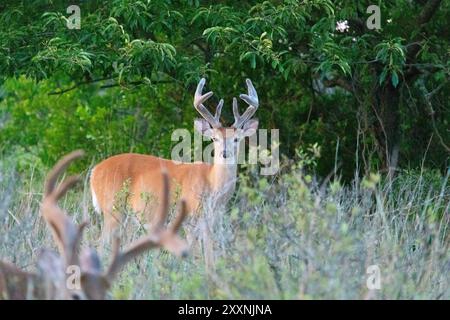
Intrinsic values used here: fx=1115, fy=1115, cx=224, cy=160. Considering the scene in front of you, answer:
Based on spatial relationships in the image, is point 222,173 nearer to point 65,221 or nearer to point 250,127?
point 250,127

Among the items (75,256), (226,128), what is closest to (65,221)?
(75,256)

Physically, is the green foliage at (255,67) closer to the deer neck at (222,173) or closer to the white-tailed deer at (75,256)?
the deer neck at (222,173)

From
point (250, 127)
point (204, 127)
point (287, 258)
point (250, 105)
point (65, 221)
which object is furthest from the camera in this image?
point (250, 127)

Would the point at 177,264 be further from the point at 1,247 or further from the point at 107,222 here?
the point at 107,222

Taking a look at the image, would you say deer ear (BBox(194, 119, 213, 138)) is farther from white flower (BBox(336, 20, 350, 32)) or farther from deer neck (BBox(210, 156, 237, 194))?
white flower (BBox(336, 20, 350, 32))

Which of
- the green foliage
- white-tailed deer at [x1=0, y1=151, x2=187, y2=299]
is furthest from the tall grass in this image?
the green foliage

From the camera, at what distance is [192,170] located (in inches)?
405

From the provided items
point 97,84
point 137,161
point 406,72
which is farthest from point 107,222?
point 97,84

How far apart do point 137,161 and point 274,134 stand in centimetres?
171

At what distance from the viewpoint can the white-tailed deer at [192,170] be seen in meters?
9.85

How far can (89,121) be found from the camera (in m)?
13.2

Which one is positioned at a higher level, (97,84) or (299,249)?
(97,84)

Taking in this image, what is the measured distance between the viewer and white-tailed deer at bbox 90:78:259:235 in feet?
32.3
